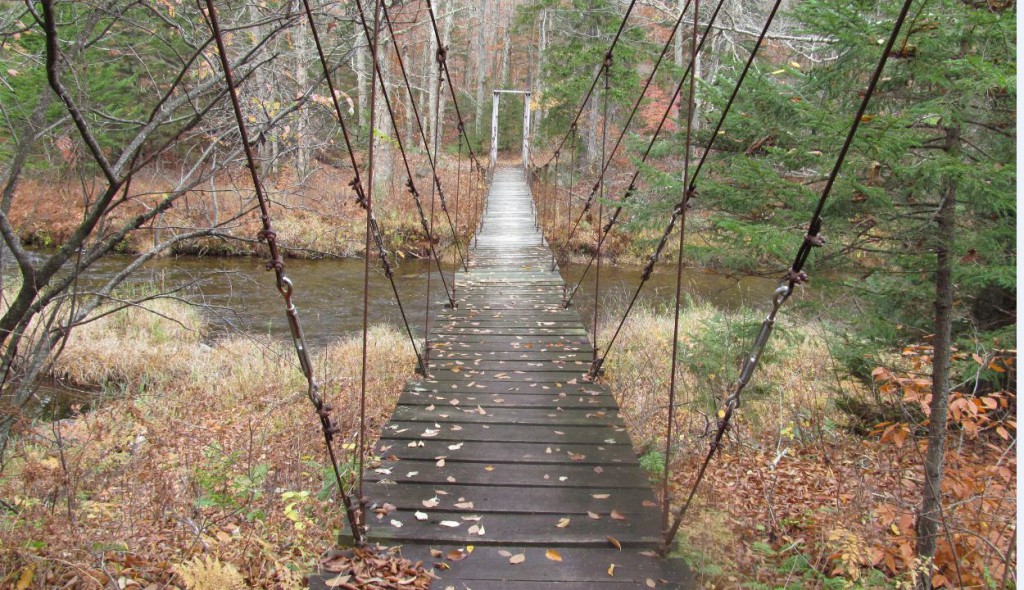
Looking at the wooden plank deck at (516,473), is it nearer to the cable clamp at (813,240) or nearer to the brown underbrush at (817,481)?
the brown underbrush at (817,481)

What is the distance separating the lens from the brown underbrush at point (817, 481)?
206 centimetres

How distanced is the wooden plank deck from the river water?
2.43m

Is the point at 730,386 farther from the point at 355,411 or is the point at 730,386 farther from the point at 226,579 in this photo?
the point at 226,579

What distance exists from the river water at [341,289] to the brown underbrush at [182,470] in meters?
1.00

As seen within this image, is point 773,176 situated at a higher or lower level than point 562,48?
lower

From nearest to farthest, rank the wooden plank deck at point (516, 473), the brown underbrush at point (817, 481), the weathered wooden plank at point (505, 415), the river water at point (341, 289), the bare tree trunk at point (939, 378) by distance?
1. the wooden plank deck at point (516, 473)
2. the brown underbrush at point (817, 481)
3. the bare tree trunk at point (939, 378)
4. the weathered wooden plank at point (505, 415)
5. the river water at point (341, 289)

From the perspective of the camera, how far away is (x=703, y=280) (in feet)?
33.7

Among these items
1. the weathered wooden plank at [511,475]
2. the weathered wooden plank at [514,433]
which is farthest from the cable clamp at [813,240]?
the weathered wooden plank at [514,433]

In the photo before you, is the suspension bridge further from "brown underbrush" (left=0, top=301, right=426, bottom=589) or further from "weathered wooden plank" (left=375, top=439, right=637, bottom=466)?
"brown underbrush" (left=0, top=301, right=426, bottom=589)

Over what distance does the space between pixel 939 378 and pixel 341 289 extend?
25.5 feet

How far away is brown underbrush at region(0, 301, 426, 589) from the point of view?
6.17 feet

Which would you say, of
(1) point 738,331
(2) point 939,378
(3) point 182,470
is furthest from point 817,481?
(3) point 182,470

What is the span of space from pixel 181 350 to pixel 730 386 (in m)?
5.16

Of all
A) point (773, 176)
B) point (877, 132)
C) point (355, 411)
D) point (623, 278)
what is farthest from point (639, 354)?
point (623, 278)
